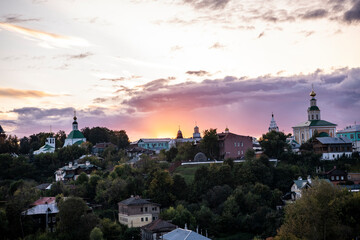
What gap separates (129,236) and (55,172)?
30.5 meters

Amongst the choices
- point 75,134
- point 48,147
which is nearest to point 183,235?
point 48,147

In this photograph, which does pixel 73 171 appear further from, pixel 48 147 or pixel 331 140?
pixel 331 140

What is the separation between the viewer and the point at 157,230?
45625 millimetres

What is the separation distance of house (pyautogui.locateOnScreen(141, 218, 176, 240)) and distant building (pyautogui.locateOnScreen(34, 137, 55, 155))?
4471 cm

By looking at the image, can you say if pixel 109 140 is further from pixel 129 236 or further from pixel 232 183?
pixel 129 236

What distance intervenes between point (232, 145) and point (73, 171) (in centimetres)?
2393

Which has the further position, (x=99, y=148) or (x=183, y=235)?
(x=99, y=148)

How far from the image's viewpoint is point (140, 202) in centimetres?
5216

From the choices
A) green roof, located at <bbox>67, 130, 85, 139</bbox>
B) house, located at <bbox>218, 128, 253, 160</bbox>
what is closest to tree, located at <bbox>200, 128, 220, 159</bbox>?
house, located at <bbox>218, 128, 253, 160</bbox>

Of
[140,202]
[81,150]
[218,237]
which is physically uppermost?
[81,150]

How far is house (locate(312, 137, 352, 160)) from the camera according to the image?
6788 centimetres

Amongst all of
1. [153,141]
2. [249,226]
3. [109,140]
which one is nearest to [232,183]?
[249,226]

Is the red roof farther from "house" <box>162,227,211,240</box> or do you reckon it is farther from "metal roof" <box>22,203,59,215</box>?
"house" <box>162,227,211,240</box>

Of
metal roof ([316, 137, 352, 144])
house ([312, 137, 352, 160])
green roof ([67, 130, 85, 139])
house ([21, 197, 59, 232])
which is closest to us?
house ([21, 197, 59, 232])
